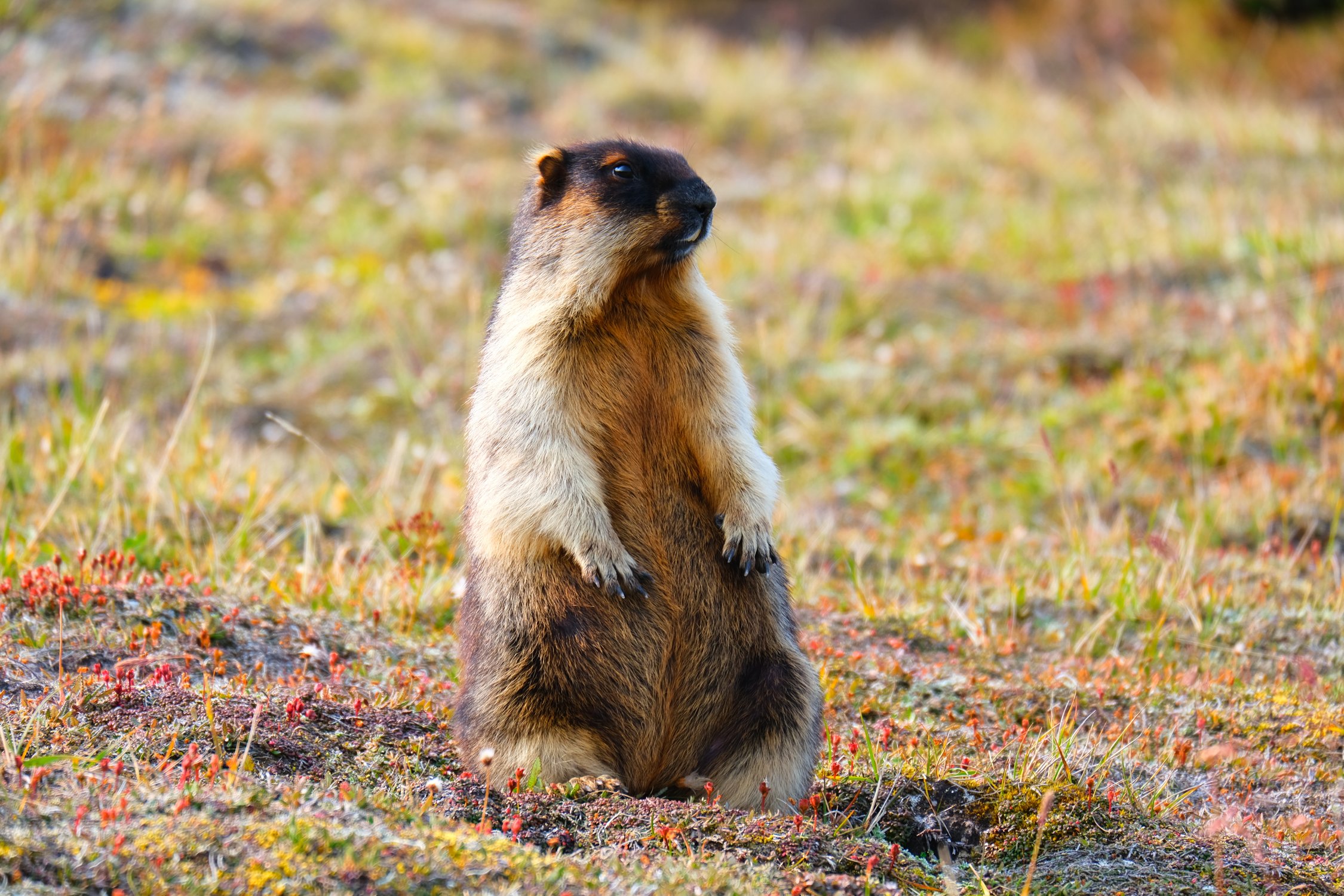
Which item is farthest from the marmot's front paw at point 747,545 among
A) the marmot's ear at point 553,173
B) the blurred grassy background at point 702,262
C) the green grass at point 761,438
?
the blurred grassy background at point 702,262

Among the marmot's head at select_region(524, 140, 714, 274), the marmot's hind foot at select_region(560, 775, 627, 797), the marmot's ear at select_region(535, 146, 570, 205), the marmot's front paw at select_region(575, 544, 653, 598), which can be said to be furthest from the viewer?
the marmot's ear at select_region(535, 146, 570, 205)

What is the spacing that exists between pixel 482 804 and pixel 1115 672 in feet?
9.94

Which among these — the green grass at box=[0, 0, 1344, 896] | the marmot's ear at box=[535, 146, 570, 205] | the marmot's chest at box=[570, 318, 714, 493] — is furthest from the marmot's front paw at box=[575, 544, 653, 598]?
the marmot's ear at box=[535, 146, 570, 205]

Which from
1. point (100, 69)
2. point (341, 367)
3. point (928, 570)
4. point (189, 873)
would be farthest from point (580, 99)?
point (189, 873)

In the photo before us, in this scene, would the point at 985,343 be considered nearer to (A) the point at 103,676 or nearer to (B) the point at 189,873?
(A) the point at 103,676

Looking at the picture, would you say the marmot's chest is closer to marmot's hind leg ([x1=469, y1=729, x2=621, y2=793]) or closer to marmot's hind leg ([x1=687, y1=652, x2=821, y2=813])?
marmot's hind leg ([x1=687, y1=652, x2=821, y2=813])

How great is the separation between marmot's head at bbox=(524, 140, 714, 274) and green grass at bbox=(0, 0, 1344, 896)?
167 cm

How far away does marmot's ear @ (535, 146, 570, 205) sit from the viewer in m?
4.38

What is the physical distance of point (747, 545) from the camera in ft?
13.0

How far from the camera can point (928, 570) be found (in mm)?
6641

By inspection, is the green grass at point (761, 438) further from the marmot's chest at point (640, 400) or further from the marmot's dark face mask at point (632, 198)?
the marmot's dark face mask at point (632, 198)

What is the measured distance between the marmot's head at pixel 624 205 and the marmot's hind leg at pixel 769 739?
4.50ft

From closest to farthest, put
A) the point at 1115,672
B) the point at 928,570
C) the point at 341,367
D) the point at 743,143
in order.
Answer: the point at 1115,672
the point at 928,570
the point at 341,367
the point at 743,143

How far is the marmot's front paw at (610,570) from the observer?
3770mm
